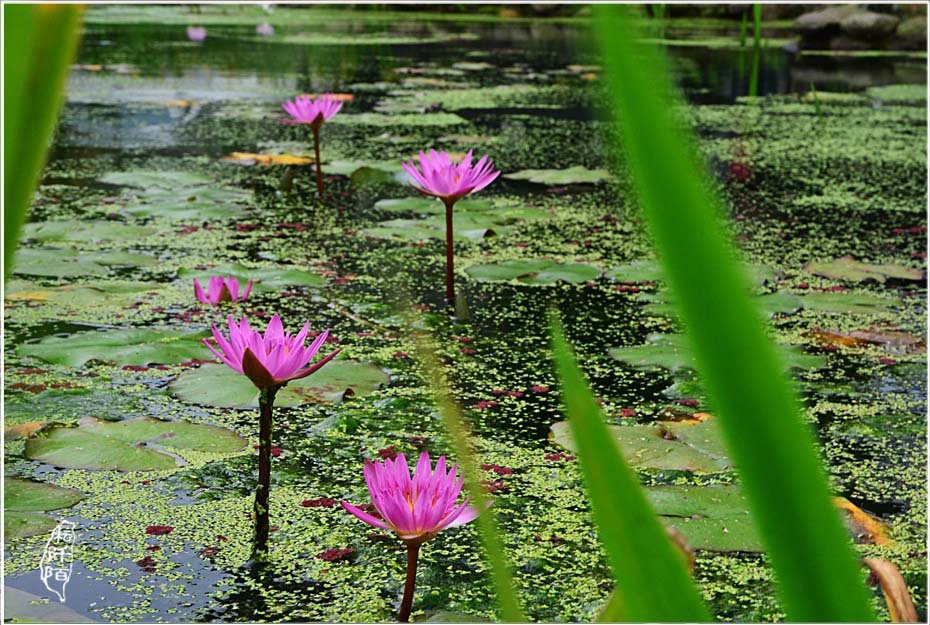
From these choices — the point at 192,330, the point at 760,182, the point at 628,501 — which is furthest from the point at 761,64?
the point at 628,501

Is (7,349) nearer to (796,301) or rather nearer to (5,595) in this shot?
(5,595)

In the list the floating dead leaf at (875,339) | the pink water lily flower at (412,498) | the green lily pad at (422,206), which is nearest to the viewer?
the pink water lily flower at (412,498)

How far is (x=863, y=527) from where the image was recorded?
991mm

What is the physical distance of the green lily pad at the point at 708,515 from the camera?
3.12ft

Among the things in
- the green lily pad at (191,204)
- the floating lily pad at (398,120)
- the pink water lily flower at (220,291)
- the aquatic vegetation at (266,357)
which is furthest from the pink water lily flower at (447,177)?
the floating lily pad at (398,120)

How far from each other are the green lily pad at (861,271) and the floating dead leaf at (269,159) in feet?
4.71

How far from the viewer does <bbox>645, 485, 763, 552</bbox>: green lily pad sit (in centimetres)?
95

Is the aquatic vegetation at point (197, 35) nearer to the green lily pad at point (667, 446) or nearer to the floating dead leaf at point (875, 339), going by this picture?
the floating dead leaf at point (875, 339)

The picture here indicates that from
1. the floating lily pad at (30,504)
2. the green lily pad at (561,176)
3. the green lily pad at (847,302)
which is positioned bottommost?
the floating lily pad at (30,504)

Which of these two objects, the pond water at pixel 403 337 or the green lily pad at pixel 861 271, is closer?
the pond water at pixel 403 337

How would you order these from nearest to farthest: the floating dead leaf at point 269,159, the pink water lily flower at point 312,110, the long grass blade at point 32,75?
the long grass blade at point 32,75, the pink water lily flower at point 312,110, the floating dead leaf at point 269,159

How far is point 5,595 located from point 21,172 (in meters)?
0.78

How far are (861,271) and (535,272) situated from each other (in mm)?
596

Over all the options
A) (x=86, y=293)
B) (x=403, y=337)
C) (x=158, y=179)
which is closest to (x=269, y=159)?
(x=158, y=179)
